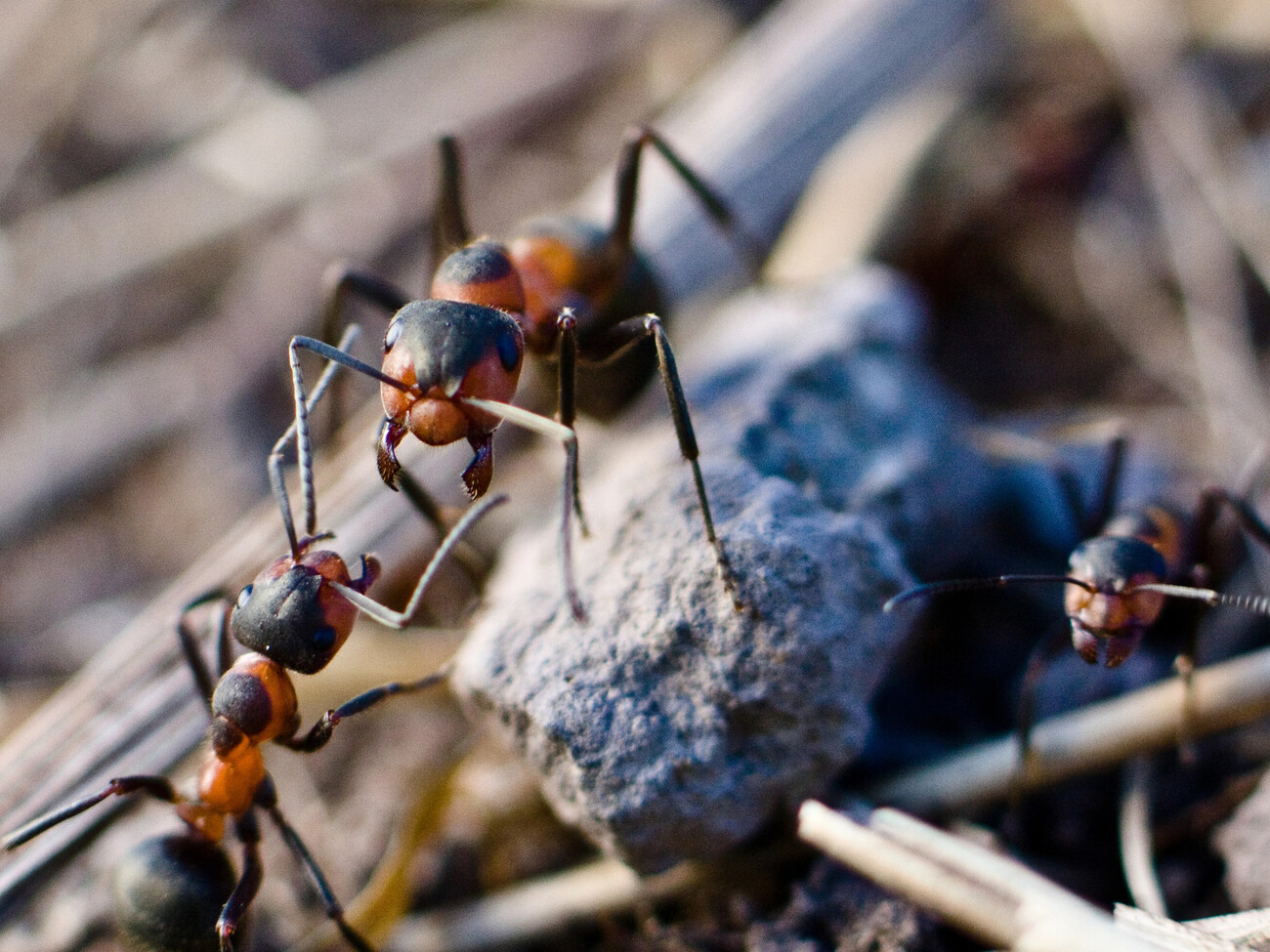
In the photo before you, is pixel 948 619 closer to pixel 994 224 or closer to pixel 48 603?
pixel 994 224

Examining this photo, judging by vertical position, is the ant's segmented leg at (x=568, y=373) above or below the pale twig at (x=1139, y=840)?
above

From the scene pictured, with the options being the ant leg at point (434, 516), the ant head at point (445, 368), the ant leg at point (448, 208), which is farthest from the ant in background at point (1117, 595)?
the ant leg at point (448, 208)

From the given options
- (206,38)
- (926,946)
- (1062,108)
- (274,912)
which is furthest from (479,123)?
(926,946)

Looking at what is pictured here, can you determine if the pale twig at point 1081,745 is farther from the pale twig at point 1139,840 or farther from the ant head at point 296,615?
the ant head at point 296,615

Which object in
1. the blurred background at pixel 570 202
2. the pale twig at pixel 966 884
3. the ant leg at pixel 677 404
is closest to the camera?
the pale twig at pixel 966 884

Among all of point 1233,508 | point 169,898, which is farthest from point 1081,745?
point 169,898

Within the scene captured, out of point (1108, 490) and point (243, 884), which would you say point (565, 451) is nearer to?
point (243, 884)
